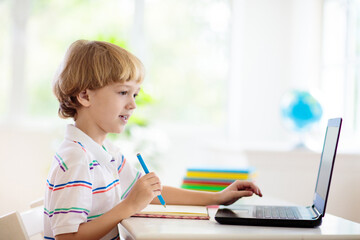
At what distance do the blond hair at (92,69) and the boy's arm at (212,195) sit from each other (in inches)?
14.1

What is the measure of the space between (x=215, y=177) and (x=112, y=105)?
2.20 feet

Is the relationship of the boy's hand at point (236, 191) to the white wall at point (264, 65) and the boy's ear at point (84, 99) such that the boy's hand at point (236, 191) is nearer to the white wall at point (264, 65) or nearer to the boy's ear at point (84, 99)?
the boy's ear at point (84, 99)

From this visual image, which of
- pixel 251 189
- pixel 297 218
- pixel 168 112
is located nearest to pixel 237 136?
pixel 168 112

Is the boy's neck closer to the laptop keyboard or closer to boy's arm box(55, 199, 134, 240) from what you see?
boy's arm box(55, 199, 134, 240)

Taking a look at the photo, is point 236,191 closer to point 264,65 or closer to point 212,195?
point 212,195

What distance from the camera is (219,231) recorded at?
0.91 meters

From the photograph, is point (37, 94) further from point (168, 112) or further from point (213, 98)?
point (213, 98)

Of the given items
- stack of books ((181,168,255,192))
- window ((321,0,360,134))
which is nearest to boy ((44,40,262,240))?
stack of books ((181,168,255,192))

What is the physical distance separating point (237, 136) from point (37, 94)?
150cm

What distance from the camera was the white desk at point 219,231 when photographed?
87 centimetres

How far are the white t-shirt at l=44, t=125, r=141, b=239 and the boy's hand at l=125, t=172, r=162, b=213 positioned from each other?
10cm

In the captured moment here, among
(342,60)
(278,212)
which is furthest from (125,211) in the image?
(342,60)

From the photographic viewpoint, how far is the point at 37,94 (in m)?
3.53

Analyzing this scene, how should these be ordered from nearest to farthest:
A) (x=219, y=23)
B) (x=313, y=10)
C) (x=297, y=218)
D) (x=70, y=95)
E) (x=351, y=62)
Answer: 1. (x=297, y=218)
2. (x=70, y=95)
3. (x=351, y=62)
4. (x=313, y=10)
5. (x=219, y=23)
